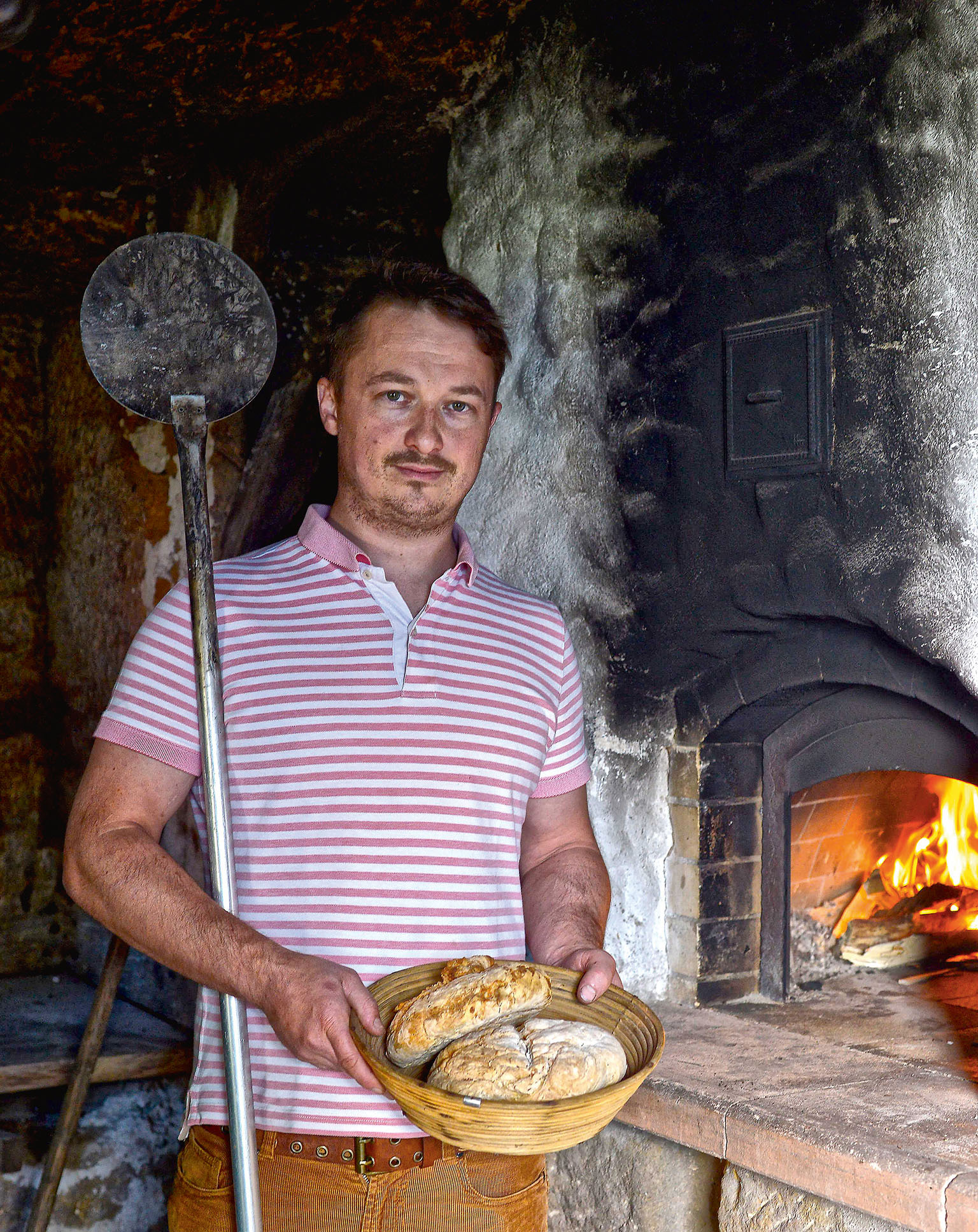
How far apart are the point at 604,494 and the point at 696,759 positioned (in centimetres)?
48

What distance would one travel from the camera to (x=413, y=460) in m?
1.65

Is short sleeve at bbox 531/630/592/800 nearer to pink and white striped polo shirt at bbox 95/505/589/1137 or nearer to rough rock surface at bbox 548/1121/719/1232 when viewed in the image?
pink and white striped polo shirt at bbox 95/505/589/1137

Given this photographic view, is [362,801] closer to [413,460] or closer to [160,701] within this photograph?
[160,701]

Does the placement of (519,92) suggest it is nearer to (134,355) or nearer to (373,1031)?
(134,355)

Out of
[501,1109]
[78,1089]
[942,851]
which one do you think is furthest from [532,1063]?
[78,1089]

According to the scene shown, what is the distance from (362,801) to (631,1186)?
0.89 m

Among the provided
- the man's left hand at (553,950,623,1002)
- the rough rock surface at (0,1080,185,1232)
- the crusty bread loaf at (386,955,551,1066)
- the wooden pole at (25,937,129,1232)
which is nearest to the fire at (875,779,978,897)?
the man's left hand at (553,950,623,1002)

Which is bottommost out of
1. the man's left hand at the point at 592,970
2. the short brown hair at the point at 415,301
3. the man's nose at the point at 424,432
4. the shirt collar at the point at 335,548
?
the man's left hand at the point at 592,970

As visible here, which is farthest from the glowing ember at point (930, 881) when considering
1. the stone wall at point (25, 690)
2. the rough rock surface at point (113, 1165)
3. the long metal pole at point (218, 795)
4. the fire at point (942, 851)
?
the stone wall at point (25, 690)

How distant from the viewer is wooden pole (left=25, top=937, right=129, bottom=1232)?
2.45 m

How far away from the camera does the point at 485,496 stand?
2387 mm

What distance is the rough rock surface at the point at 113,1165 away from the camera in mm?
2688

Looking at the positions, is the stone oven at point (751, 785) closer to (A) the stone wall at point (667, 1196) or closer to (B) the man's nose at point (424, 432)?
(A) the stone wall at point (667, 1196)

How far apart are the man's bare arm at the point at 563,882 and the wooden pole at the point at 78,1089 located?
105 centimetres
